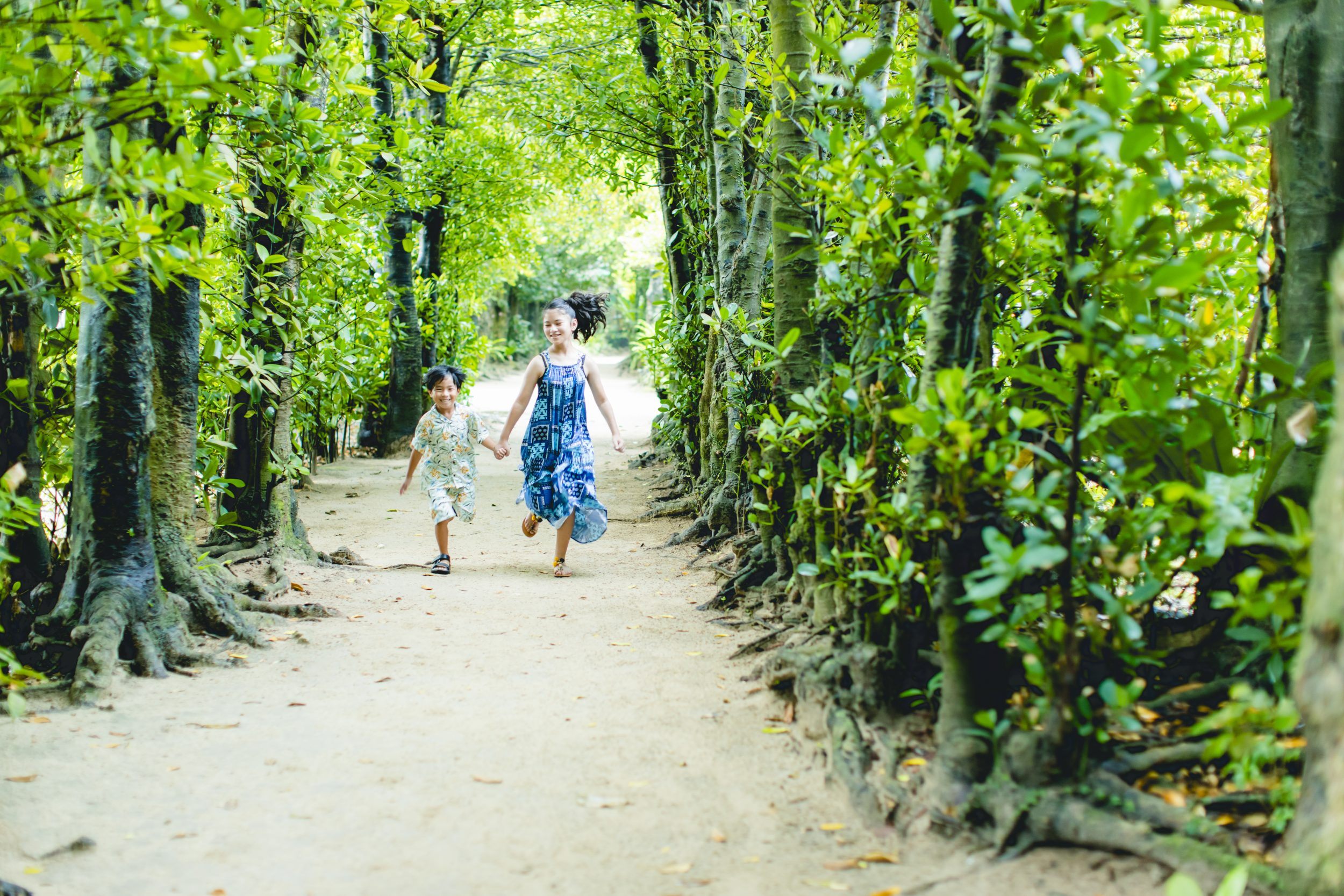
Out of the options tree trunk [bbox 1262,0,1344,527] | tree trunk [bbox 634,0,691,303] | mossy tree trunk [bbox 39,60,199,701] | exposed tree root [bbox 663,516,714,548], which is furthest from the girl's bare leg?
tree trunk [bbox 1262,0,1344,527]

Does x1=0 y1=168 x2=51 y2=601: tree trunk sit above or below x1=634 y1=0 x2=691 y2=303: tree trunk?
below

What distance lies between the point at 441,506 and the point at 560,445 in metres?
1.05

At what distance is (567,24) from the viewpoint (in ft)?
50.1

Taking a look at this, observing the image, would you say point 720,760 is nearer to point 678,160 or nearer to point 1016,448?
point 1016,448

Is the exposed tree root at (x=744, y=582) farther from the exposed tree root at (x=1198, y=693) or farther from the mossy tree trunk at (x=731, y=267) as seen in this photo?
the exposed tree root at (x=1198, y=693)

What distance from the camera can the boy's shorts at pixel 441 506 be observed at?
7.24 m

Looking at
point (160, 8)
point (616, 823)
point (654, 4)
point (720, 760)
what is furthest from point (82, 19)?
point (654, 4)

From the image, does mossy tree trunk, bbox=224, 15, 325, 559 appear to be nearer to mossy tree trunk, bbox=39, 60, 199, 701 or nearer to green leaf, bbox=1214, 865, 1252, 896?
mossy tree trunk, bbox=39, 60, 199, 701

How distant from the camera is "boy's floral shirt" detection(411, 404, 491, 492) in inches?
293

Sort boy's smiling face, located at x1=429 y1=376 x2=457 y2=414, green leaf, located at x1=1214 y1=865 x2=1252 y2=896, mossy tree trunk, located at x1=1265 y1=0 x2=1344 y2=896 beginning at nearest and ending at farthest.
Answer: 1. green leaf, located at x1=1214 y1=865 x2=1252 y2=896
2. mossy tree trunk, located at x1=1265 y1=0 x2=1344 y2=896
3. boy's smiling face, located at x1=429 y1=376 x2=457 y2=414

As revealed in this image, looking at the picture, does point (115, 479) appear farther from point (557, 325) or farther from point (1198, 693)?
point (1198, 693)

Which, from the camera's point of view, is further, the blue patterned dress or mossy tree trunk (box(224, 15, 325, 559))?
the blue patterned dress

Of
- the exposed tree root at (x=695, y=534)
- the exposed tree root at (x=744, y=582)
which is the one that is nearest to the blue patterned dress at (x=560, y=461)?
the exposed tree root at (x=695, y=534)

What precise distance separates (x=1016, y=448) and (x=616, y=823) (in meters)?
1.73
